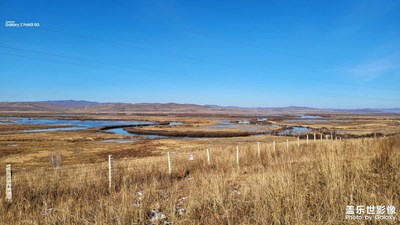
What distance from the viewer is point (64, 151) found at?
33.8 metres

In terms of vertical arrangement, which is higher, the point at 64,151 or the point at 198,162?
the point at 198,162

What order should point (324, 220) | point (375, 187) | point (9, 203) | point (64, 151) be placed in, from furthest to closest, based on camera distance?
1. point (64, 151)
2. point (9, 203)
3. point (375, 187)
4. point (324, 220)

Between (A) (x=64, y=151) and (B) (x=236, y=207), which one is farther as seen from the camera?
(A) (x=64, y=151)

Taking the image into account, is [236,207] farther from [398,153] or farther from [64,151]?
[64,151]

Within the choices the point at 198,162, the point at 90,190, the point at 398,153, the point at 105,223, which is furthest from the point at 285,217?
the point at 198,162

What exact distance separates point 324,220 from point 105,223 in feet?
11.6

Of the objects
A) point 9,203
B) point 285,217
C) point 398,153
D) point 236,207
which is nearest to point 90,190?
point 9,203

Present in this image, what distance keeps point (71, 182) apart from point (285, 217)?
8.18m

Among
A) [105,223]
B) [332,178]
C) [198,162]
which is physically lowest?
[198,162]

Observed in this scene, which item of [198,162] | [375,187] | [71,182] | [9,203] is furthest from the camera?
Answer: [198,162]

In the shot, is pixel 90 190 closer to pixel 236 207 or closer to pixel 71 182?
pixel 71 182

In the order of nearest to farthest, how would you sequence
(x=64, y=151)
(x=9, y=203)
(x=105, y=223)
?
(x=105, y=223) → (x=9, y=203) → (x=64, y=151)

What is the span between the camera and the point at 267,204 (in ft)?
17.0

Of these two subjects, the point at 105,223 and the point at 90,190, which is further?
the point at 90,190
